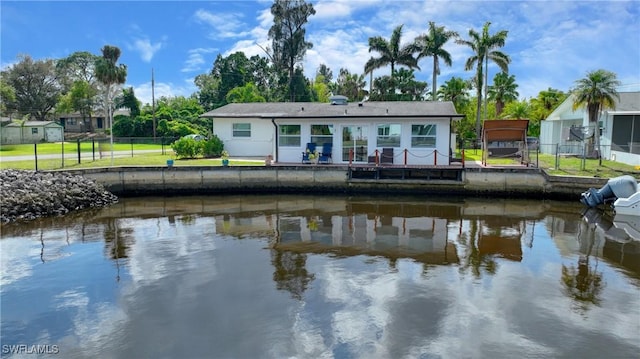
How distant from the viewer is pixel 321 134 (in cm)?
2136

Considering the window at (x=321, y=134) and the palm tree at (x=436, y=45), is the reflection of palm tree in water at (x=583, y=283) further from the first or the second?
the palm tree at (x=436, y=45)

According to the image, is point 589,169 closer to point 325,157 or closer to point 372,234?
point 325,157

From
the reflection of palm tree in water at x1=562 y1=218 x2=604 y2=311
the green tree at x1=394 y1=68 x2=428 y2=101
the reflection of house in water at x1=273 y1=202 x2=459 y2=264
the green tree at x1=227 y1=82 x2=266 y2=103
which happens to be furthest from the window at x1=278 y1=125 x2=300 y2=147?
the green tree at x1=227 y1=82 x2=266 y2=103

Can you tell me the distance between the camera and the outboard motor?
15.3 metres

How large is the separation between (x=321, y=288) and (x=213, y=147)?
706 inches

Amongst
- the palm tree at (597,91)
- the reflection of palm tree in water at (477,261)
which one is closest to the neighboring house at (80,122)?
the palm tree at (597,91)

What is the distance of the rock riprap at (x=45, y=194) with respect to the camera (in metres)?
14.7

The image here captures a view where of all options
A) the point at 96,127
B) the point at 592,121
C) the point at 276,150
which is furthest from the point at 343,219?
the point at 96,127

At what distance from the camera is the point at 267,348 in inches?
243

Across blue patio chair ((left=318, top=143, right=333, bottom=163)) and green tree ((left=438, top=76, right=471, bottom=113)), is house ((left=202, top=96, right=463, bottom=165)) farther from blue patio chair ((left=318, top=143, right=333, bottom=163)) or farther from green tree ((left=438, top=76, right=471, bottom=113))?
green tree ((left=438, top=76, right=471, bottom=113))

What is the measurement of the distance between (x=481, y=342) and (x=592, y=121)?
21.9m

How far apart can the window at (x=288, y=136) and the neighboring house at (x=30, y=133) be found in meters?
30.0

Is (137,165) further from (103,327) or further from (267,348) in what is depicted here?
(267,348)

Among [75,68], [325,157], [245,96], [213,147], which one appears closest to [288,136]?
[325,157]
